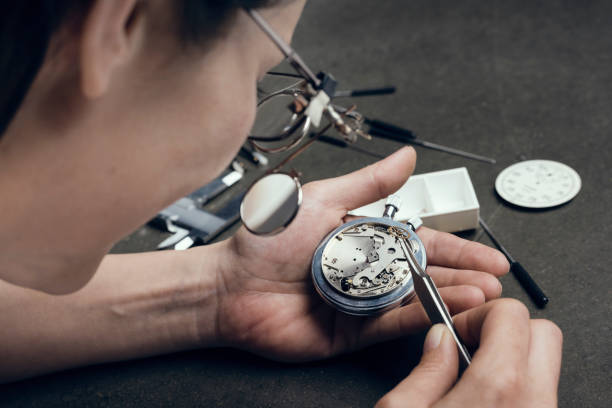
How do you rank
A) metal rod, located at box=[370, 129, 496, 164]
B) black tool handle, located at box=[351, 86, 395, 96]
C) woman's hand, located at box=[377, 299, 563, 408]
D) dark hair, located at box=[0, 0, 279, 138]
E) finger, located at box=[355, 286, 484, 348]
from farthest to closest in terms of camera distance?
black tool handle, located at box=[351, 86, 395, 96] → metal rod, located at box=[370, 129, 496, 164] → finger, located at box=[355, 286, 484, 348] → woman's hand, located at box=[377, 299, 563, 408] → dark hair, located at box=[0, 0, 279, 138]

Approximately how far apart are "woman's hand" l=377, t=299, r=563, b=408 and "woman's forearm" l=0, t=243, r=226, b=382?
54 cm

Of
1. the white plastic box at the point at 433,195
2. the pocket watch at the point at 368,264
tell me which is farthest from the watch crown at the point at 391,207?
the white plastic box at the point at 433,195

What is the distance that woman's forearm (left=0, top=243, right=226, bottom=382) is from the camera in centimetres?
121

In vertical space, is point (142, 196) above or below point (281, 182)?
above

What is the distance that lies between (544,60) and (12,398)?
180 centimetres

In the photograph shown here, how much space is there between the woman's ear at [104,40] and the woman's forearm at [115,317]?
731 mm

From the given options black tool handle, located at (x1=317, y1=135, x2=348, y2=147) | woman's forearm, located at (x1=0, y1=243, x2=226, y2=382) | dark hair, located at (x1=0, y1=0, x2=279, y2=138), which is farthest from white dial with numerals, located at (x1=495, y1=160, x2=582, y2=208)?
dark hair, located at (x1=0, y1=0, x2=279, y2=138)

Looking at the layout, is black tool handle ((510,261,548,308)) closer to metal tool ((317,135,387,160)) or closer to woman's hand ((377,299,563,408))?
woman's hand ((377,299,563,408))

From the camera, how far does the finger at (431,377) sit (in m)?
0.81

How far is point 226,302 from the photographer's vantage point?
1.24m

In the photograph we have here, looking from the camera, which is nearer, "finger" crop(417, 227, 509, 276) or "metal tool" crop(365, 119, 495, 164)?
"finger" crop(417, 227, 509, 276)

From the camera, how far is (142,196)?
741 millimetres

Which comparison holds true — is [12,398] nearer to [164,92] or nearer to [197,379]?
[197,379]

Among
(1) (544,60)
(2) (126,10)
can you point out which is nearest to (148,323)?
(2) (126,10)
